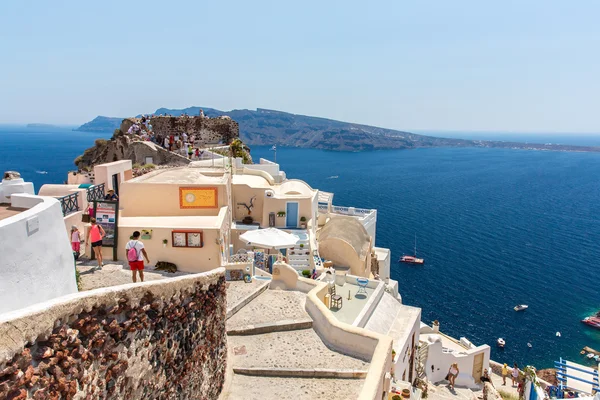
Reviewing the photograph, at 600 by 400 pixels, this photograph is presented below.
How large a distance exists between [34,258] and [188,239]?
8.50 meters

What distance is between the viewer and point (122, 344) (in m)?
5.98

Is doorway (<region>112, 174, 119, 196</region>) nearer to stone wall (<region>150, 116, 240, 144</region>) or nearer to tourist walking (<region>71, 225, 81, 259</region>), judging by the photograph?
tourist walking (<region>71, 225, 81, 259</region>)

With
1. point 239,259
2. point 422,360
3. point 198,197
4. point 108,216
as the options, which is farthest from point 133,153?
point 422,360

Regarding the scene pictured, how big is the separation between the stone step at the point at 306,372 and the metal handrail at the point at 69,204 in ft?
25.2

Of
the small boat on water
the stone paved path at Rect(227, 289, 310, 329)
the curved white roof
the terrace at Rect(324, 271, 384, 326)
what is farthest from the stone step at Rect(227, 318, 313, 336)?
the small boat on water

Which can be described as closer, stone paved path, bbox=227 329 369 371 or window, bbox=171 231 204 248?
stone paved path, bbox=227 329 369 371

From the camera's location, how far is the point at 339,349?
11000 mm

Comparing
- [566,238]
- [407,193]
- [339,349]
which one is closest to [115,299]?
[339,349]

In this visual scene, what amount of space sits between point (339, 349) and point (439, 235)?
189ft

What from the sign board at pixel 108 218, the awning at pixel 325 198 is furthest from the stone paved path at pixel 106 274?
the awning at pixel 325 198

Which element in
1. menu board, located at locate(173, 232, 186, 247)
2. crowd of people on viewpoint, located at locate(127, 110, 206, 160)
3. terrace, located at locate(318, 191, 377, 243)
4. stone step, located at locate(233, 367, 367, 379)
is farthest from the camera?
crowd of people on viewpoint, located at locate(127, 110, 206, 160)

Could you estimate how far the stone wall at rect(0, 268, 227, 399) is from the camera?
4367mm

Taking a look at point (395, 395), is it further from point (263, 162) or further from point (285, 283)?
point (263, 162)

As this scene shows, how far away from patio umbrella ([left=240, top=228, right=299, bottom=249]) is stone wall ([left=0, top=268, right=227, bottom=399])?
31.2 ft
